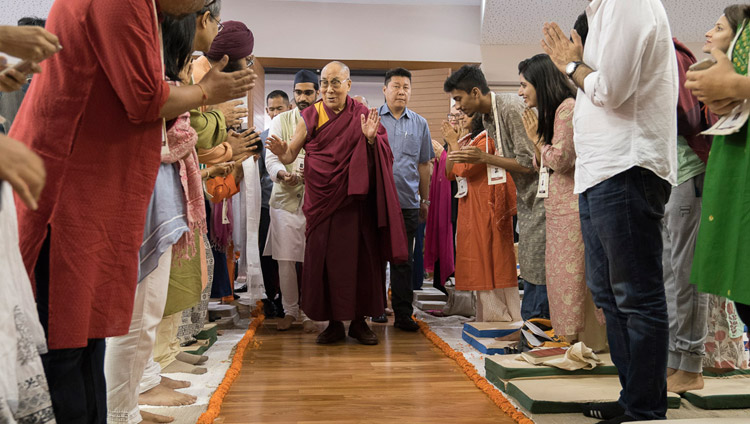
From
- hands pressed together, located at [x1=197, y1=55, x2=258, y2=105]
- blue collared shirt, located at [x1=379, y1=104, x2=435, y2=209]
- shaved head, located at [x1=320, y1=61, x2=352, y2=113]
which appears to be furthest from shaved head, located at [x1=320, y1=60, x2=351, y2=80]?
hands pressed together, located at [x1=197, y1=55, x2=258, y2=105]

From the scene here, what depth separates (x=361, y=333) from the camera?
3.44 m

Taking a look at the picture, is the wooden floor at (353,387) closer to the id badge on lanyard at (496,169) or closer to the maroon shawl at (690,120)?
the id badge on lanyard at (496,169)

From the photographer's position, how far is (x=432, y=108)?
6746 millimetres

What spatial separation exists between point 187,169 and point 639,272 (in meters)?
1.40

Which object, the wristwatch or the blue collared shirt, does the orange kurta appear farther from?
the wristwatch

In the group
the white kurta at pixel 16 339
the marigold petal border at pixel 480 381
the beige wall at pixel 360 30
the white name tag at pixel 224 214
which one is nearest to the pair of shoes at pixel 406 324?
the marigold petal border at pixel 480 381

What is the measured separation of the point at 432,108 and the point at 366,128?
134 inches

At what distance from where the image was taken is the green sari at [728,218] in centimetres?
144

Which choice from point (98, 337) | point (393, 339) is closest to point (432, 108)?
point (393, 339)

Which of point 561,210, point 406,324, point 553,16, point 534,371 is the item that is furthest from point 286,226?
point 553,16

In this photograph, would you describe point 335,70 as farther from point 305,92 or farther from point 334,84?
point 305,92

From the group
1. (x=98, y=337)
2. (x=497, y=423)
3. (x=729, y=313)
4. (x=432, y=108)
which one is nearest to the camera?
(x=98, y=337)

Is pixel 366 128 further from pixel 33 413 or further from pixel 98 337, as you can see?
pixel 33 413

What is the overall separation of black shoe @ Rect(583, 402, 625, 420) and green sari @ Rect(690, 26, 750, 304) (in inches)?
23.5
